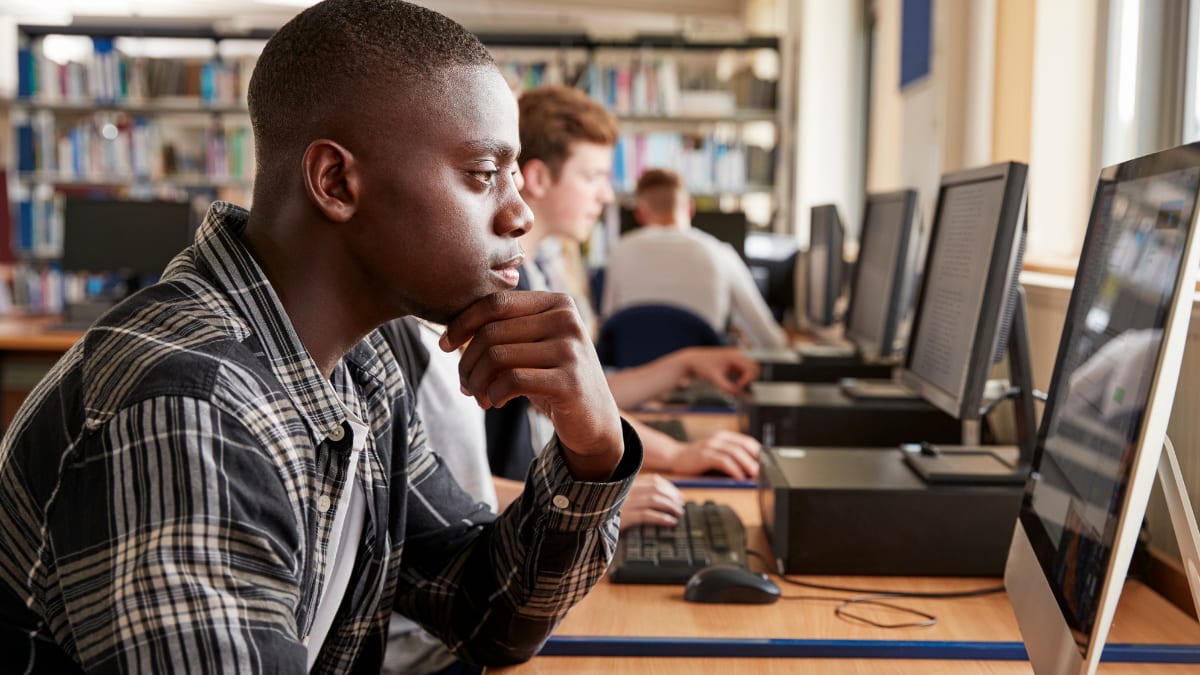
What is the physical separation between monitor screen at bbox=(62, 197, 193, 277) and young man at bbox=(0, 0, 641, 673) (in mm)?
3879

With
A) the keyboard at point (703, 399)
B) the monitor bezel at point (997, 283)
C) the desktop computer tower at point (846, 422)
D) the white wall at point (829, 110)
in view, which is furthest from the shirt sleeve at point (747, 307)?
the monitor bezel at point (997, 283)

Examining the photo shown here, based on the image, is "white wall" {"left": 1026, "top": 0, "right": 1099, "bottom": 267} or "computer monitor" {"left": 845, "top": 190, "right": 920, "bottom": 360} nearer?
"computer monitor" {"left": 845, "top": 190, "right": 920, "bottom": 360}

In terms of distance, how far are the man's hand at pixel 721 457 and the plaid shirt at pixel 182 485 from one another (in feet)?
3.14

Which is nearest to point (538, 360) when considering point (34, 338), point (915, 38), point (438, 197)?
point (438, 197)

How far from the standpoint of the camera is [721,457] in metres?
1.95

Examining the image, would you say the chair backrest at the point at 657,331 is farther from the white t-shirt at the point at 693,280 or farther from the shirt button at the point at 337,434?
the shirt button at the point at 337,434

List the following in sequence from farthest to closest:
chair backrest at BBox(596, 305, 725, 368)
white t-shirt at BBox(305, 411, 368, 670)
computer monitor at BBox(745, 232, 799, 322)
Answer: computer monitor at BBox(745, 232, 799, 322) < chair backrest at BBox(596, 305, 725, 368) < white t-shirt at BBox(305, 411, 368, 670)

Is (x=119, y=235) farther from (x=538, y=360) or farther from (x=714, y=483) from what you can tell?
(x=538, y=360)

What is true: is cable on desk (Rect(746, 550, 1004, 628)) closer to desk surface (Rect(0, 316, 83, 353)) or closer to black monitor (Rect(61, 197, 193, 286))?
desk surface (Rect(0, 316, 83, 353))

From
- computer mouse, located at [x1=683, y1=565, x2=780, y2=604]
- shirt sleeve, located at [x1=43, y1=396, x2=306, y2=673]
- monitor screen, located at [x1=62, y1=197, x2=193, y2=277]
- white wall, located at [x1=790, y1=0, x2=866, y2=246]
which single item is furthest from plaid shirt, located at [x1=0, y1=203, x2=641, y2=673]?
white wall, located at [x1=790, y1=0, x2=866, y2=246]

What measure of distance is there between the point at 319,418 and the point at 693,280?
3388mm

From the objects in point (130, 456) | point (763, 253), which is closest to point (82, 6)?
point (763, 253)

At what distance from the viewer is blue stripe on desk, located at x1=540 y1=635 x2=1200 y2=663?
1.13 meters

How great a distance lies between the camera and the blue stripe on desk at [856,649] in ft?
3.72
